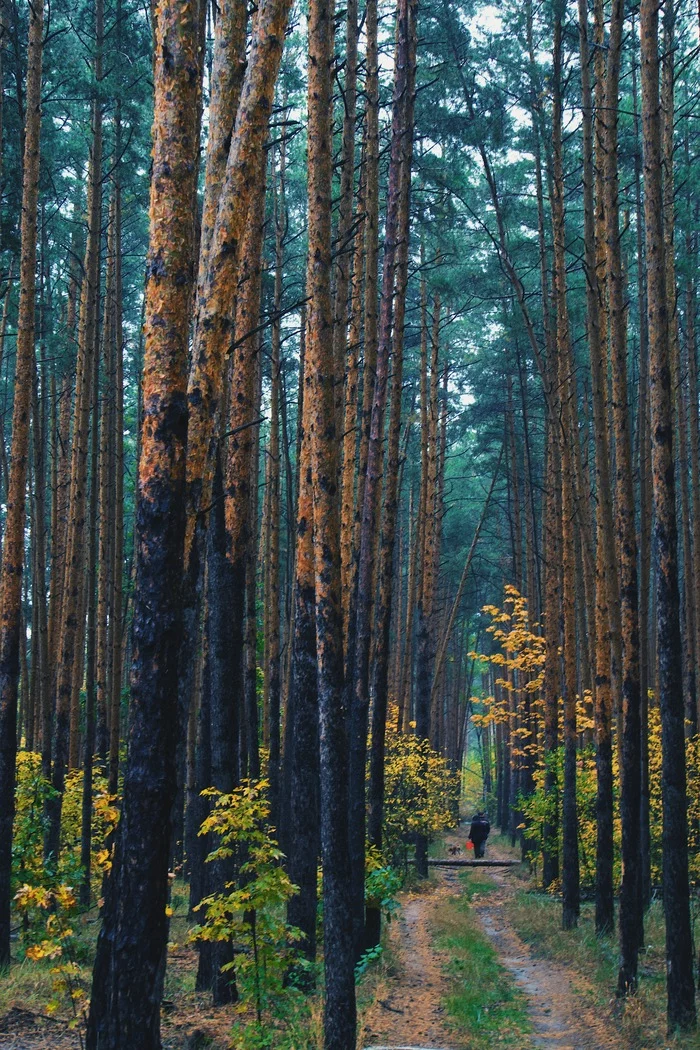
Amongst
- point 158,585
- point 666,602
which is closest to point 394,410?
point 666,602

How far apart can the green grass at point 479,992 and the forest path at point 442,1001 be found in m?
0.12

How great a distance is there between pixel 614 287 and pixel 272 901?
291 inches

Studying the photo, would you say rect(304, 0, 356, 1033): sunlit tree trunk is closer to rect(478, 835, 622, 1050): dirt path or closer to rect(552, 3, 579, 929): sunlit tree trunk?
rect(478, 835, 622, 1050): dirt path

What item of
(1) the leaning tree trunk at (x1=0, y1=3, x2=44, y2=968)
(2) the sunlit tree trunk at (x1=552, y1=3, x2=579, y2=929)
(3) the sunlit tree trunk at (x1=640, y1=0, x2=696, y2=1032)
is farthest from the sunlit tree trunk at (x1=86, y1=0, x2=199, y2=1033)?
(2) the sunlit tree trunk at (x1=552, y1=3, x2=579, y2=929)

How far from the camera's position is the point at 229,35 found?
242 inches

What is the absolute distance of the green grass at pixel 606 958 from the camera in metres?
8.54

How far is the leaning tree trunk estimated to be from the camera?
32.3 ft

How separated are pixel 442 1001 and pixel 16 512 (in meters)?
7.29

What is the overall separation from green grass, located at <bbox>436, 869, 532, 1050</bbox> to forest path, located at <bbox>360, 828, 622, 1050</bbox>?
Answer: 117 mm

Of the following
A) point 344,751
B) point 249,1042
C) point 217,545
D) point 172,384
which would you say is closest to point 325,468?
point 217,545

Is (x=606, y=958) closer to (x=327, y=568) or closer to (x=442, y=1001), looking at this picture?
(x=442, y=1001)

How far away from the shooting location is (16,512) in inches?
403

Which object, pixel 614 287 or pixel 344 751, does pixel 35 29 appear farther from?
pixel 344 751

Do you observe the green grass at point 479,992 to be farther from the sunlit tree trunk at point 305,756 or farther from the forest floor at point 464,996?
the sunlit tree trunk at point 305,756
